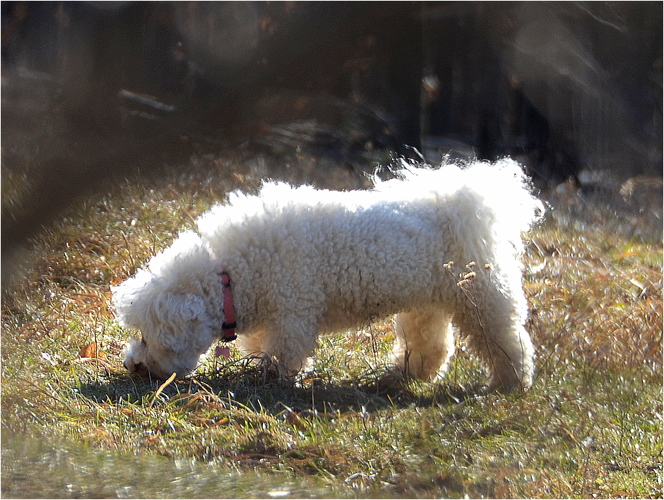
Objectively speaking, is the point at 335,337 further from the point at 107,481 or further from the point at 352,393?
the point at 107,481

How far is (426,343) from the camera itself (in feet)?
16.0

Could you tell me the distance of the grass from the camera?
10.3 feet

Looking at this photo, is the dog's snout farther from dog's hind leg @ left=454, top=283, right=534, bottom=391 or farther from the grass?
dog's hind leg @ left=454, top=283, right=534, bottom=391

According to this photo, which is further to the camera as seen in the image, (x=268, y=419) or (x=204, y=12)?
(x=268, y=419)

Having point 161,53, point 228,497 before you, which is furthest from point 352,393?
point 161,53

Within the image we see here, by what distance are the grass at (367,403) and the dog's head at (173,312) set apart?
15 cm

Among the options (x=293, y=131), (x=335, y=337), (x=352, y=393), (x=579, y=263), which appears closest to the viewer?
(x=352, y=393)

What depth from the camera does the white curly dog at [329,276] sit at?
4332 millimetres

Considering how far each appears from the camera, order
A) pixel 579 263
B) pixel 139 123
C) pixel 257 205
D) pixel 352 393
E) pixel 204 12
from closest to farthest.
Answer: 1. pixel 139 123
2. pixel 204 12
3. pixel 352 393
4. pixel 257 205
5. pixel 579 263

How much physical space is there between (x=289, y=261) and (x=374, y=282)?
1.62ft

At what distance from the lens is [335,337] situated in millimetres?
5469

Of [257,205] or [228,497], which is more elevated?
[257,205]

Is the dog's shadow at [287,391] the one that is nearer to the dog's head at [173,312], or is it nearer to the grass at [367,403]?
the grass at [367,403]

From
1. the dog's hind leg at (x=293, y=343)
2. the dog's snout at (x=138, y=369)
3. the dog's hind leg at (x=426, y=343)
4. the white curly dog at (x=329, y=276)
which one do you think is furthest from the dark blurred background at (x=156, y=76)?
the dog's hind leg at (x=426, y=343)
